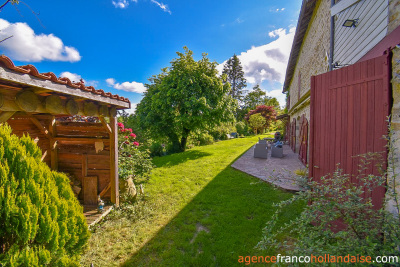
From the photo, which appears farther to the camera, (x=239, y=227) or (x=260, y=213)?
(x=260, y=213)

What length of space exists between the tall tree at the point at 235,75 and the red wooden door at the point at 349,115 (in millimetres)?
34912

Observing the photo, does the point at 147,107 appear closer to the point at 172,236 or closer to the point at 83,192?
the point at 83,192

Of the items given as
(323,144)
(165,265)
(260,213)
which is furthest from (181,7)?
(165,265)

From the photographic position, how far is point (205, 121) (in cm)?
1054

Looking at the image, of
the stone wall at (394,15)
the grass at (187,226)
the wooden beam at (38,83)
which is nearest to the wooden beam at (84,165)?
the grass at (187,226)

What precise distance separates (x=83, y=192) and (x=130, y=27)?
8.04 meters

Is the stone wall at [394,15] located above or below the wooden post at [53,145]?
above

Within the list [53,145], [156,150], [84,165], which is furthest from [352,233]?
[156,150]

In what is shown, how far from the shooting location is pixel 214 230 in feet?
11.0

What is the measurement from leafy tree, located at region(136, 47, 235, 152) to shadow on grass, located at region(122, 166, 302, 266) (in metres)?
5.83

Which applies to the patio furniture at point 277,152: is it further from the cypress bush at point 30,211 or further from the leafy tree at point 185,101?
the cypress bush at point 30,211

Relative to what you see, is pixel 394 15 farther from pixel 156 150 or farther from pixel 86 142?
pixel 156 150

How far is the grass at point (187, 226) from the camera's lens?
2695 millimetres

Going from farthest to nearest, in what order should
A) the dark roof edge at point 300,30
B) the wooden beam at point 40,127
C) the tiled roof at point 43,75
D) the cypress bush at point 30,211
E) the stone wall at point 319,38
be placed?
the dark roof edge at point 300,30, the stone wall at point 319,38, the wooden beam at point 40,127, the cypress bush at point 30,211, the tiled roof at point 43,75
